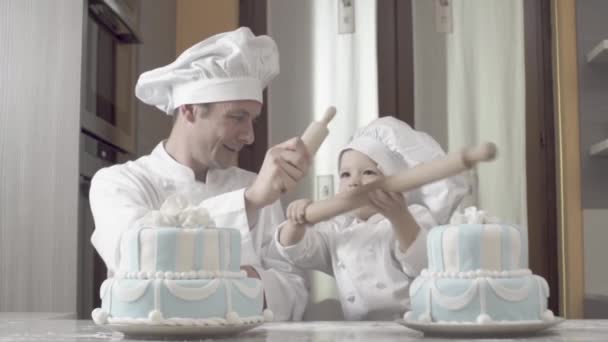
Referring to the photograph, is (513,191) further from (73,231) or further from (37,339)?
(37,339)

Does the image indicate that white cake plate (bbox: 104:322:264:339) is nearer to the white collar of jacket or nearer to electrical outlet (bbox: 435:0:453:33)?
the white collar of jacket

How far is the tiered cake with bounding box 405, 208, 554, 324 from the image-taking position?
88cm

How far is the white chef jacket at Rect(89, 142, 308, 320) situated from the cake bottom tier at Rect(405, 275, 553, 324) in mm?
506

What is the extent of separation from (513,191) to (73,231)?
127 centimetres

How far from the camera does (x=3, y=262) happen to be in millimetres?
1860

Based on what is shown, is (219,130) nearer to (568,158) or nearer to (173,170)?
(173,170)

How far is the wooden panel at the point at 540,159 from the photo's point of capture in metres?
2.41

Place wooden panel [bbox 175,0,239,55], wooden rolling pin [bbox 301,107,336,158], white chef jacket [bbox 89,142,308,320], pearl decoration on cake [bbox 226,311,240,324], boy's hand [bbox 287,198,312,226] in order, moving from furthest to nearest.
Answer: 1. wooden panel [bbox 175,0,239,55]
2. white chef jacket [bbox 89,142,308,320]
3. boy's hand [bbox 287,198,312,226]
4. wooden rolling pin [bbox 301,107,336,158]
5. pearl decoration on cake [bbox 226,311,240,324]

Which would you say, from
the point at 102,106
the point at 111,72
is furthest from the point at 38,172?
the point at 111,72

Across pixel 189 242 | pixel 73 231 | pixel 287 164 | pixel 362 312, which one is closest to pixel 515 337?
pixel 189 242

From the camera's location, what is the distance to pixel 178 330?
852 millimetres

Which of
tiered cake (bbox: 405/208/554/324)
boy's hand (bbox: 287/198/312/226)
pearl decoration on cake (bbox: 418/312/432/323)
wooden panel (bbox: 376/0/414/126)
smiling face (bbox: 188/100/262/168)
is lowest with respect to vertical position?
pearl decoration on cake (bbox: 418/312/432/323)

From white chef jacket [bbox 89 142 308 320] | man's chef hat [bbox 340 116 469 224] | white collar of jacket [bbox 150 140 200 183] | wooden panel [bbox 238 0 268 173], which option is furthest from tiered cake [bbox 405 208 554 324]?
wooden panel [bbox 238 0 268 173]

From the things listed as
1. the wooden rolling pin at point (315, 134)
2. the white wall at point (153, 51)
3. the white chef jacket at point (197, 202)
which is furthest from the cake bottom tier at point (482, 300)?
the white wall at point (153, 51)
